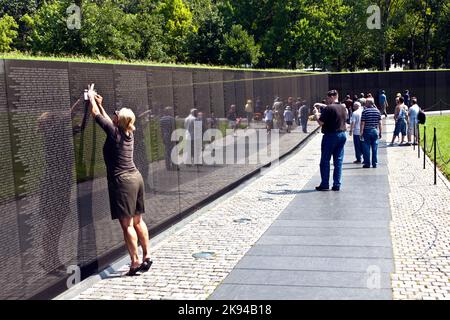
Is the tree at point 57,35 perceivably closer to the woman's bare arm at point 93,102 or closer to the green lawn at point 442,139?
the green lawn at point 442,139

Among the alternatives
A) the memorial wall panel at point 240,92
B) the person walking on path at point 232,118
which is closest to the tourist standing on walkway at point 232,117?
the person walking on path at point 232,118

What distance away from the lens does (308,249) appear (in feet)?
27.9

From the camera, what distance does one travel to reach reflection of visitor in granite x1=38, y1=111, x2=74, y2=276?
6477 millimetres

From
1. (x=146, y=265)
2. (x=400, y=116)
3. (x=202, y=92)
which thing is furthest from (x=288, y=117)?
(x=146, y=265)

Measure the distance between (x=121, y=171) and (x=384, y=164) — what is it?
12.2 meters

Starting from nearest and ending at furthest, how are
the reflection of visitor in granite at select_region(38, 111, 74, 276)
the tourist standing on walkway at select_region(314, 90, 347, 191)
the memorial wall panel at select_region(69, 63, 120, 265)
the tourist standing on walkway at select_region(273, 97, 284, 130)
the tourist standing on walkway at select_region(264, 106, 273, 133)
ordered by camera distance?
the reflection of visitor in granite at select_region(38, 111, 74, 276), the memorial wall panel at select_region(69, 63, 120, 265), the tourist standing on walkway at select_region(314, 90, 347, 191), the tourist standing on walkway at select_region(264, 106, 273, 133), the tourist standing on walkway at select_region(273, 97, 284, 130)

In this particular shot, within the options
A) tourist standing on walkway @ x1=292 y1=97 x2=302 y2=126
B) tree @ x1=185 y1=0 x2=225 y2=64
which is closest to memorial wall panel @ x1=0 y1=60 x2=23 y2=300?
tourist standing on walkway @ x1=292 y1=97 x2=302 y2=126

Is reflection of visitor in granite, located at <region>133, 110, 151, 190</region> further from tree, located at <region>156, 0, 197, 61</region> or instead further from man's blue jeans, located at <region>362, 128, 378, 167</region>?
tree, located at <region>156, 0, 197, 61</region>

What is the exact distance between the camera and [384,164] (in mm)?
17859

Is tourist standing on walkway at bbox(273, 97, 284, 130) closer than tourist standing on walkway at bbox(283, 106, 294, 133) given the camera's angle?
Yes

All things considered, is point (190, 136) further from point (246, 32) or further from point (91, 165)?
point (246, 32)

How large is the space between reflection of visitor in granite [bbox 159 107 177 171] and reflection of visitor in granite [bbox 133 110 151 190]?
2.42ft

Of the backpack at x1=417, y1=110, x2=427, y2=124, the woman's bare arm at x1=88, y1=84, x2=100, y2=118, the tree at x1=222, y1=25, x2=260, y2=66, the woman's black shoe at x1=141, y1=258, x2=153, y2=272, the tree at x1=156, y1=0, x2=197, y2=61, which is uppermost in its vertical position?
the tree at x1=156, y1=0, x2=197, y2=61

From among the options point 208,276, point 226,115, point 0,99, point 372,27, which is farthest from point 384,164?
point 372,27
